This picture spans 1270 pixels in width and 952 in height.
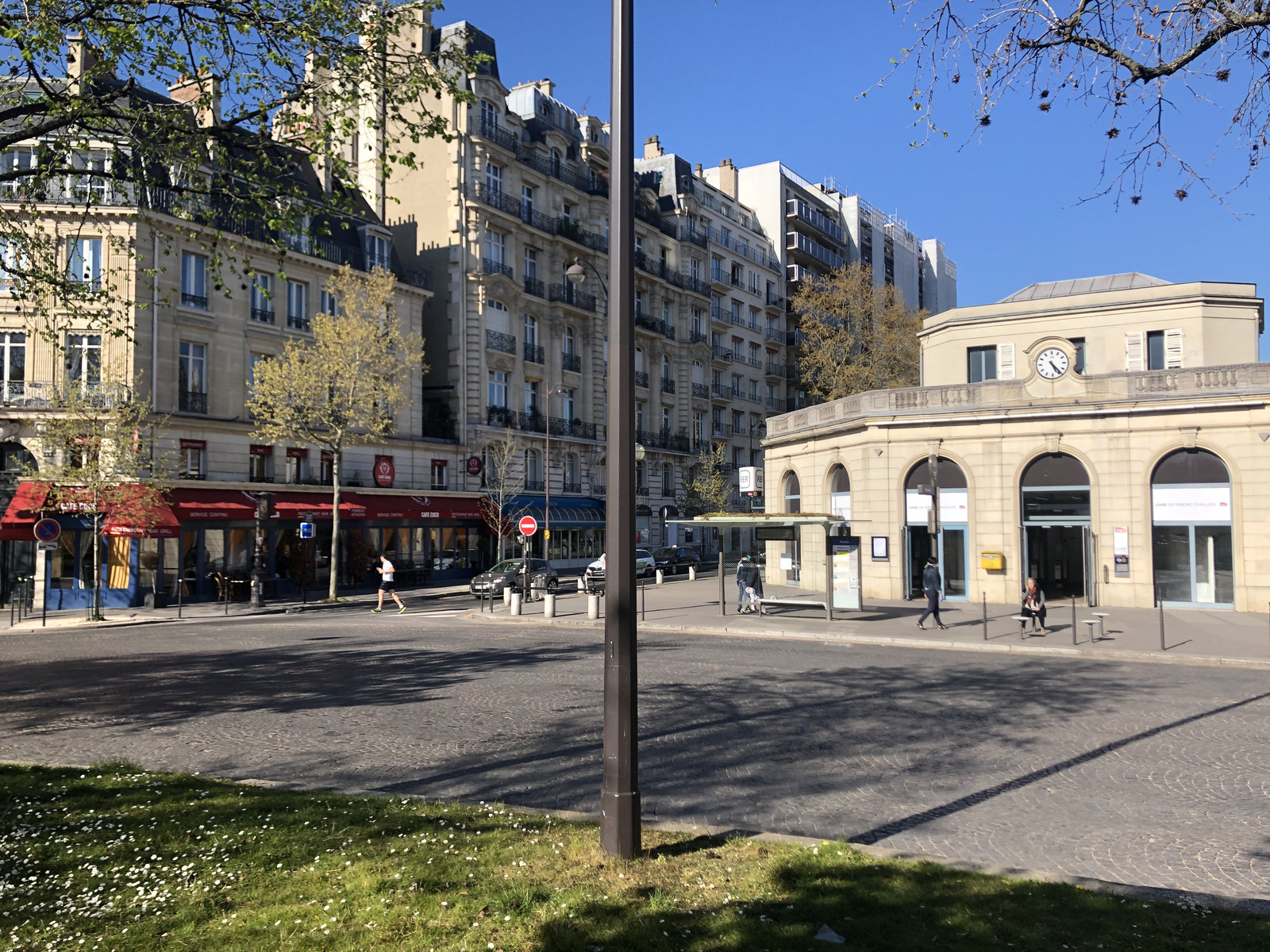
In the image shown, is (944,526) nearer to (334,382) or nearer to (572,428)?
(334,382)

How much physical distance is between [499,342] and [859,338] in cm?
Result: 2096

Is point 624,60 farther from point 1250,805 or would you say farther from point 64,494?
point 64,494

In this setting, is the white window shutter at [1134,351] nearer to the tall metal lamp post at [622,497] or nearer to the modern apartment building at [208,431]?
the modern apartment building at [208,431]

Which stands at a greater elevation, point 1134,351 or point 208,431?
point 1134,351

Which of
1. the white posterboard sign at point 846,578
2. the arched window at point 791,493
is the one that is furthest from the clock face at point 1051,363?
the arched window at point 791,493

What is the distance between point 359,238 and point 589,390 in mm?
15915

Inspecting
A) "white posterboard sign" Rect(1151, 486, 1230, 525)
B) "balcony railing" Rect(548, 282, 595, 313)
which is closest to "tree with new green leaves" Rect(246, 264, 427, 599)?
"balcony railing" Rect(548, 282, 595, 313)

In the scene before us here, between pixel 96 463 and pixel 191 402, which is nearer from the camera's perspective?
pixel 96 463

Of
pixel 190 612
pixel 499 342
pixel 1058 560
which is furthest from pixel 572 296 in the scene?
pixel 1058 560

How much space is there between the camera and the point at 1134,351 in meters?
29.9

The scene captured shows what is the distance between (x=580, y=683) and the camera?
12914mm

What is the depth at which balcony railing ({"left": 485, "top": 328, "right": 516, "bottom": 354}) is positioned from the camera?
42906mm

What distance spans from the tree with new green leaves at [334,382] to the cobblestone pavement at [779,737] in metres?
14.4

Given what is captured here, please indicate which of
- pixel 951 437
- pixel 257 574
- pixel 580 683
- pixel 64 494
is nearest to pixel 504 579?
pixel 257 574
